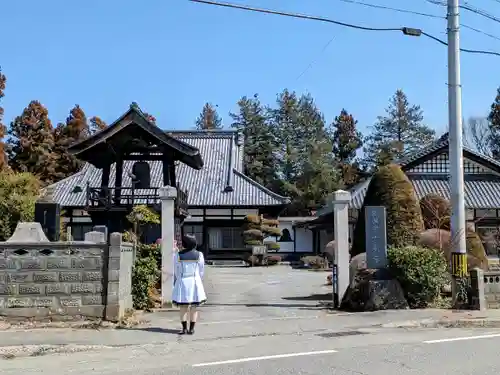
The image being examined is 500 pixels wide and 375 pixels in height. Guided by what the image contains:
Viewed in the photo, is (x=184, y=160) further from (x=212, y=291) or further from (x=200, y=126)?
(x=200, y=126)

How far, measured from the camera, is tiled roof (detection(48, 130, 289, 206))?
3784cm

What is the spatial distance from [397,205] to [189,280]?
7.34 metres

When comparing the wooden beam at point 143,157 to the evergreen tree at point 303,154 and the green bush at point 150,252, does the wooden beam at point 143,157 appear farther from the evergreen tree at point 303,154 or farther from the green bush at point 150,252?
the evergreen tree at point 303,154

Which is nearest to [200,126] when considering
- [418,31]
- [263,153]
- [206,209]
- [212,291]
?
[263,153]

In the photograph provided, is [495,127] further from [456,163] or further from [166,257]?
[166,257]

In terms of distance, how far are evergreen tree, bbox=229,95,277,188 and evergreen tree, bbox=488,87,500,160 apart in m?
21.3

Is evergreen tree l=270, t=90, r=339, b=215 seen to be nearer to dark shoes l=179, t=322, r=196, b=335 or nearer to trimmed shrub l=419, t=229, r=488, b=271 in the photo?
trimmed shrub l=419, t=229, r=488, b=271

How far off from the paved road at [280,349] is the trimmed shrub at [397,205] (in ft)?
11.2

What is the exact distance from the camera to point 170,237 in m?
14.3

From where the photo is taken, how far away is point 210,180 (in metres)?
40.2

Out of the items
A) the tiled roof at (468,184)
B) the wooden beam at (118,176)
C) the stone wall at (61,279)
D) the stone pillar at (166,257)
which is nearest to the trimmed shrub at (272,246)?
the tiled roof at (468,184)

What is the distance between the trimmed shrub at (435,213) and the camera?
1834 centimetres

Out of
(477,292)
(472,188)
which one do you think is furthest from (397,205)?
(472,188)

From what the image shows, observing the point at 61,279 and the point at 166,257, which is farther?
the point at 166,257
